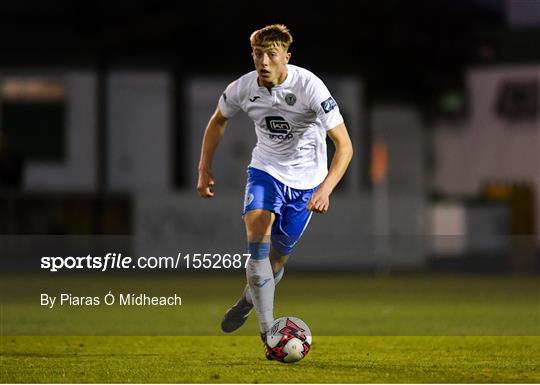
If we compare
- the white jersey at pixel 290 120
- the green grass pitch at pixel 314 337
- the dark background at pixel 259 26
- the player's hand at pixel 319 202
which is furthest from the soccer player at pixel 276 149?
the dark background at pixel 259 26

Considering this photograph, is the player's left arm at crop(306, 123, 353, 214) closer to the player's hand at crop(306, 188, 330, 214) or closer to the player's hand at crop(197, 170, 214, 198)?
the player's hand at crop(306, 188, 330, 214)

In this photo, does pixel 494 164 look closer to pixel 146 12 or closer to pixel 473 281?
pixel 146 12

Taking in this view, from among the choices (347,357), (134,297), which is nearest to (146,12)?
(134,297)

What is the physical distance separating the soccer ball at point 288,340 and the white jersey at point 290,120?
1.23 meters

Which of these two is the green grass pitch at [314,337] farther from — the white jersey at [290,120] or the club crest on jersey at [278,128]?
the club crest on jersey at [278,128]

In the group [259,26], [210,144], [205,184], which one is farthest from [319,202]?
[259,26]

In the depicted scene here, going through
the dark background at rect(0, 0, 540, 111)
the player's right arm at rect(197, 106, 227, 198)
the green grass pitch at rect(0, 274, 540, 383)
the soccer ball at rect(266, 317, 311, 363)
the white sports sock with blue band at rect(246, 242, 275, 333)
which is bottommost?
the green grass pitch at rect(0, 274, 540, 383)

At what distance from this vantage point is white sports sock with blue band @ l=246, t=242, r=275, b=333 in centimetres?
1052

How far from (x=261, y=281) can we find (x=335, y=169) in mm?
1130

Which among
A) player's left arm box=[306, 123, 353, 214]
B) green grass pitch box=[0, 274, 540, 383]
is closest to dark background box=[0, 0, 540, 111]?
green grass pitch box=[0, 274, 540, 383]

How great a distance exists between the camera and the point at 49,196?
32562mm

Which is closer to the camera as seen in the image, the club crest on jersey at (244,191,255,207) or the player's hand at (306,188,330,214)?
the player's hand at (306,188,330,214)

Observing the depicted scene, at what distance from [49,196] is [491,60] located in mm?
24196

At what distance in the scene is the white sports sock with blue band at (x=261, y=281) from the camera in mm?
10516
